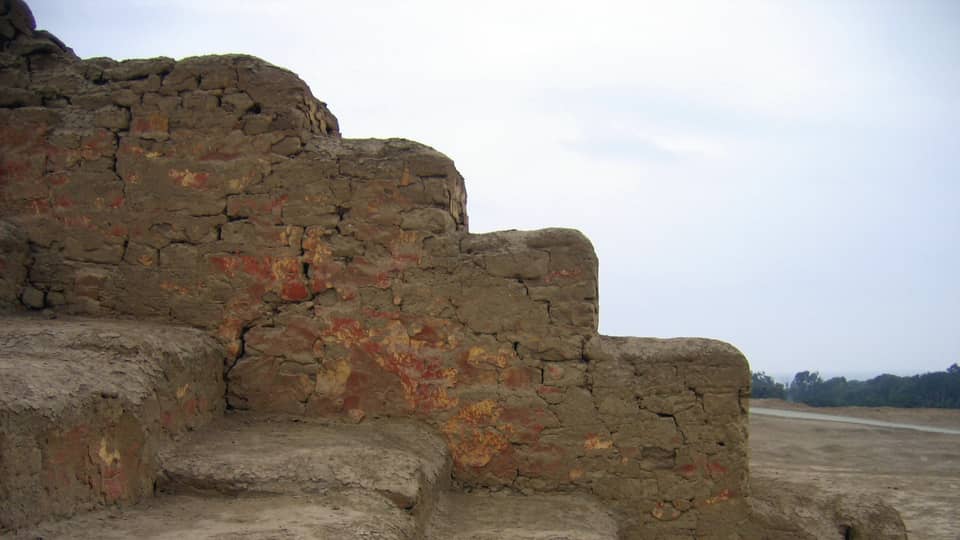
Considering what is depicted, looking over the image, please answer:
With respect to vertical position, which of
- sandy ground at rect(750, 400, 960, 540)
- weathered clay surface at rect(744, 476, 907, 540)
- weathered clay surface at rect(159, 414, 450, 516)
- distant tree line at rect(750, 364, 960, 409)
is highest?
distant tree line at rect(750, 364, 960, 409)

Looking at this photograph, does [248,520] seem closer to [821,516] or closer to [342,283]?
[342,283]

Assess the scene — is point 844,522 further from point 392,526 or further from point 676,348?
point 392,526

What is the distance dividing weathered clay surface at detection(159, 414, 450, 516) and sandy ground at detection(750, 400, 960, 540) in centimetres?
387

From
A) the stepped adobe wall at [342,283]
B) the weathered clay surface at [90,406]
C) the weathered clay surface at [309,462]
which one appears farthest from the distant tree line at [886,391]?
the weathered clay surface at [90,406]

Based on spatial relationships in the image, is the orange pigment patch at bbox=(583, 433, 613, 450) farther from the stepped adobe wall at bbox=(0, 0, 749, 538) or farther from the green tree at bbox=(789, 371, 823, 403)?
the green tree at bbox=(789, 371, 823, 403)

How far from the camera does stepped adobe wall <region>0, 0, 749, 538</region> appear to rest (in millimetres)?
3904

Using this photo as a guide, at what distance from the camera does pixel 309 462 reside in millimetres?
3219

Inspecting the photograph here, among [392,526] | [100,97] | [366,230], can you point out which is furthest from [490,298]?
[100,97]

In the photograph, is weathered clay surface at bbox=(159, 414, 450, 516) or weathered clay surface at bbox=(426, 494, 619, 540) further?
weathered clay surface at bbox=(426, 494, 619, 540)

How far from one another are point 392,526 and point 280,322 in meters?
1.63

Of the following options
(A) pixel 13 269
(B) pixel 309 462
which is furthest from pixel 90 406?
(A) pixel 13 269

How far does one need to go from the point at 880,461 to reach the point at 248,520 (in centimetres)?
1002

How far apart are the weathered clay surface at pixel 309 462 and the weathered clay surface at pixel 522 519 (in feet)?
0.43

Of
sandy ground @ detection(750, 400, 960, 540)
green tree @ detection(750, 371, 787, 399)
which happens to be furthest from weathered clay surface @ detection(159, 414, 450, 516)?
green tree @ detection(750, 371, 787, 399)
